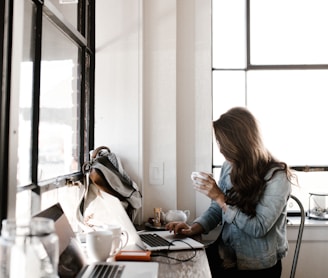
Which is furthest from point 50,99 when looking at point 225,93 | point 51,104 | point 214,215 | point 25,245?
point 225,93

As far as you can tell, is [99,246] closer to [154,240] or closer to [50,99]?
[154,240]

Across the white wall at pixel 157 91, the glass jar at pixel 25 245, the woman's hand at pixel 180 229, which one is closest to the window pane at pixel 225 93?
the white wall at pixel 157 91

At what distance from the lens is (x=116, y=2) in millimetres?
2252

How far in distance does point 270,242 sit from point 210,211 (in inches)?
15.0

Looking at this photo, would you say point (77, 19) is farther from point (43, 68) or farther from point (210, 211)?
point (210, 211)

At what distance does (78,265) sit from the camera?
3.75 feet

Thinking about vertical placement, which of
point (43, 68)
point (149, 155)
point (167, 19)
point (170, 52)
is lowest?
point (149, 155)

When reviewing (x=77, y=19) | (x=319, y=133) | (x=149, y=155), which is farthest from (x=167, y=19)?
(x=319, y=133)

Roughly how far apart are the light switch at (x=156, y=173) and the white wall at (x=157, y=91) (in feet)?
0.06

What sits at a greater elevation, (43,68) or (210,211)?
(43,68)

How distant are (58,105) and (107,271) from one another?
2.67ft

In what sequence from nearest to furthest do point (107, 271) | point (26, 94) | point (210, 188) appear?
point (107, 271) → point (26, 94) → point (210, 188)

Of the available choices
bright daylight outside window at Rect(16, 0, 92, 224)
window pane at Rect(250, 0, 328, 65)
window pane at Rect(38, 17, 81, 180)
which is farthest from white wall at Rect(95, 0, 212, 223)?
window pane at Rect(250, 0, 328, 65)

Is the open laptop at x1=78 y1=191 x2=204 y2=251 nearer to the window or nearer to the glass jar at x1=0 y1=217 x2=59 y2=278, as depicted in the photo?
the window
